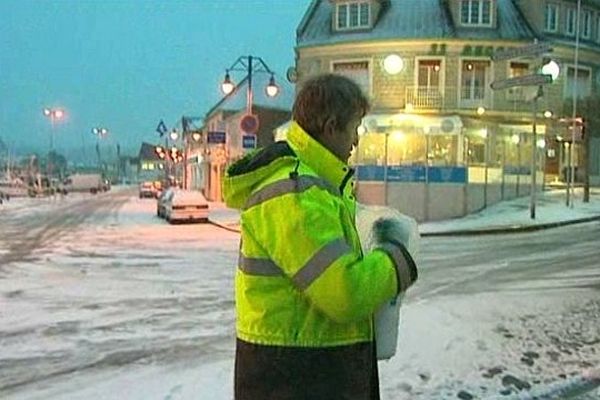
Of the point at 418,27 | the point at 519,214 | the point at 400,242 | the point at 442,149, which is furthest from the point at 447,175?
the point at 400,242

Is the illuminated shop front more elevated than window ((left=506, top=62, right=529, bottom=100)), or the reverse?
window ((left=506, top=62, right=529, bottom=100))

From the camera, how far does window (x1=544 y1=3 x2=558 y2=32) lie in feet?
125

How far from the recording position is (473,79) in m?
35.8

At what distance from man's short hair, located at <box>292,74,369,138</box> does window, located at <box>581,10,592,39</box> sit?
40.4m

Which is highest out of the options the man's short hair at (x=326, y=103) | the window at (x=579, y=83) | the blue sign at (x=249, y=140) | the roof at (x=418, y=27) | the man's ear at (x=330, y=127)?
the roof at (x=418, y=27)

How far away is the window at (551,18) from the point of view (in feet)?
125

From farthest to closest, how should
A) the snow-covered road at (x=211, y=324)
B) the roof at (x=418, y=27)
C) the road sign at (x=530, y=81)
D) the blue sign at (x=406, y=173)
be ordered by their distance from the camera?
the roof at (x=418, y=27) < the blue sign at (x=406, y=173) < the road sign at (x=530, y=81) < the snow-covered road at (x=211, y=324)

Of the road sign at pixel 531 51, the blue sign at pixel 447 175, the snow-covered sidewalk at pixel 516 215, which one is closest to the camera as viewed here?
the road sign at pixel 531 51

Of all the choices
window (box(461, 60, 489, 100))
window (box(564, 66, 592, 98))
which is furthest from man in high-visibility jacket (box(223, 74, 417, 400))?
window (box(564, 66, 592, 98))

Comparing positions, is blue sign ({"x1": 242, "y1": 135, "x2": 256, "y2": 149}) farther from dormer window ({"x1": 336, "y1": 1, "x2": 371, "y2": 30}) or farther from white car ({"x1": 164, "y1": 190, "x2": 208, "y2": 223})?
dormer window ({"x1": 336, "y1": 1, "x2": 371, "y2": 30})

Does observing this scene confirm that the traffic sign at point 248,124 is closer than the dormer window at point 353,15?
Yes

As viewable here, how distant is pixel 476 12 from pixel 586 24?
25.7 feet

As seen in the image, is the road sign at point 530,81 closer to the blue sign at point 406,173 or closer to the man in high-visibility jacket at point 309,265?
the blue sign at point 406,173

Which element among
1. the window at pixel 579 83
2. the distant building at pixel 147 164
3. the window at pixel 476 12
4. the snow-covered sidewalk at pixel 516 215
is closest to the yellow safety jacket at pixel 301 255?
the snow-covered sidewalk at pixel 516 215
